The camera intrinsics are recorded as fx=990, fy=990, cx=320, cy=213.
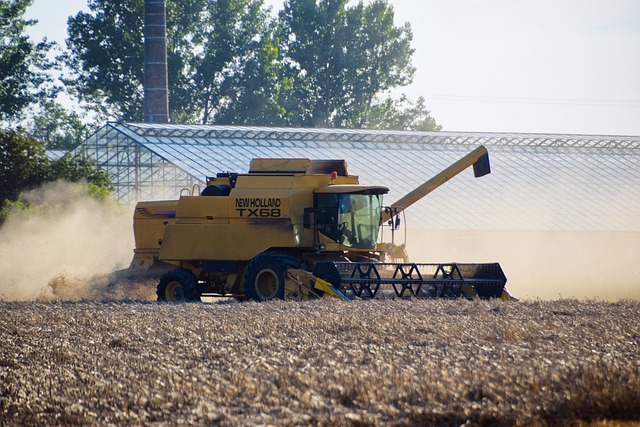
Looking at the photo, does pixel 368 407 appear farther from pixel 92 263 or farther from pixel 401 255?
pixel 92 263

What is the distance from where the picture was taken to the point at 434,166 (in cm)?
4522

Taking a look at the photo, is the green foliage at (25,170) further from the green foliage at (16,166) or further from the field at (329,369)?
the field at (329,369)

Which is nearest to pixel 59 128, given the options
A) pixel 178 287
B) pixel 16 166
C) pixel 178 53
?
pixel 178 53

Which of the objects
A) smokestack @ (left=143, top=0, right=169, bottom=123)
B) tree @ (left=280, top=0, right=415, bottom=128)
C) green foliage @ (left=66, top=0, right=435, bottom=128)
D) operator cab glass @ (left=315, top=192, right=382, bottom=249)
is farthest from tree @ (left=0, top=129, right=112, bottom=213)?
tree @ (left=280, top=0, right=415, bottom=128)

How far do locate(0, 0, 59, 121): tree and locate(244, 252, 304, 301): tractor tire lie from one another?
47897 millimetres

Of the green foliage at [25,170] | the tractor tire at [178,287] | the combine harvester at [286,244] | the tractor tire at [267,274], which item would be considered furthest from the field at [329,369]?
the green foliage at [25,170]

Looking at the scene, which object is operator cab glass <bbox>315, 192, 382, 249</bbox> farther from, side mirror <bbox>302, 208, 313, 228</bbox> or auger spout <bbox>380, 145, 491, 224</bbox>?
auger spout <bbox>380, 145, 491, 224</bbox>

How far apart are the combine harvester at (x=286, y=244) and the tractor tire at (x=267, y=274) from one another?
0.02m

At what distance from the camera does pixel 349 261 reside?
21.5m

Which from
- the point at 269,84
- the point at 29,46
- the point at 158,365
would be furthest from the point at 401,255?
the point at 269,84

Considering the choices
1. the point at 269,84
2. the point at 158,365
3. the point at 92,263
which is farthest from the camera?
the point at 269,84

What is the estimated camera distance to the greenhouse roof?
4100 centimetres

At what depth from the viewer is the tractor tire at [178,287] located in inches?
854

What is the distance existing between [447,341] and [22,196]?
95.0ft
